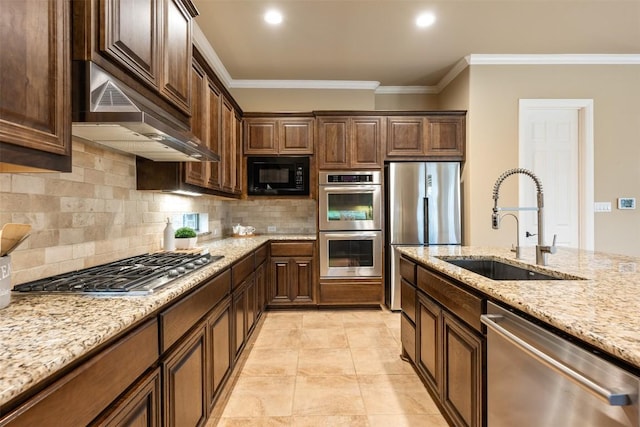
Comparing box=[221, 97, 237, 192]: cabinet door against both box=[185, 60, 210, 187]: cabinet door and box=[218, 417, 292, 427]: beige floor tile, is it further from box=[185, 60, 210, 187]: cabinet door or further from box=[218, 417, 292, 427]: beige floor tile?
box=[218, 417, 292, 427]: beige floor tile

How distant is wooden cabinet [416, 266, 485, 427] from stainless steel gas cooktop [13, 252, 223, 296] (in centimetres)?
130

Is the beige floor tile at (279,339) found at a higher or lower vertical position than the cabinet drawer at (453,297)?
lower

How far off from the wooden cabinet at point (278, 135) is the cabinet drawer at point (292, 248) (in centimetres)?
110

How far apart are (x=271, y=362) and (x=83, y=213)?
1672mm

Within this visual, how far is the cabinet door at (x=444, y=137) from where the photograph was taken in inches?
148

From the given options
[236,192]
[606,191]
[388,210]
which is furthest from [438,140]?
[236,192]

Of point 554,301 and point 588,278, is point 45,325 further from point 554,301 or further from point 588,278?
point 588,278

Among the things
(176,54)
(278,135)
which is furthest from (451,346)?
(278,135)

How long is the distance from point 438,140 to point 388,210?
3.33 feet

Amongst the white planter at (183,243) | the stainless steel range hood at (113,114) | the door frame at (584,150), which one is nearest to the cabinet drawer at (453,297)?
the stainless steel range hood at (113,114)

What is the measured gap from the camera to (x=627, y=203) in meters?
3.65

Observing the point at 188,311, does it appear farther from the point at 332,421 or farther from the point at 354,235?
the point at 354,235

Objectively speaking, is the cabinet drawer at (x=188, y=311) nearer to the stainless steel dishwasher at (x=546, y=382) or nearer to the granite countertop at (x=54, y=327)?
the granite countertop at (x=54, y=327)

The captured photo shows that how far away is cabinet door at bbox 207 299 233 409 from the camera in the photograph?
1.68 m
